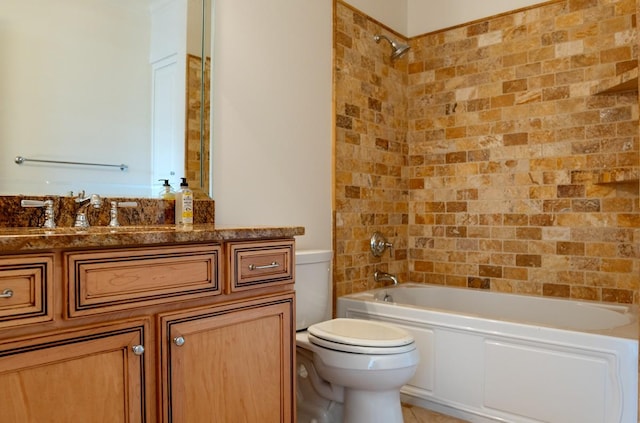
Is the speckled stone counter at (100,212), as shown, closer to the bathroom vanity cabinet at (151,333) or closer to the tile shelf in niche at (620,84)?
the bathroom vanity cabinet at (151,333)

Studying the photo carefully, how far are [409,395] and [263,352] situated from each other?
138cm

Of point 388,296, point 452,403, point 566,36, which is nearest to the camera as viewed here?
point 452,403

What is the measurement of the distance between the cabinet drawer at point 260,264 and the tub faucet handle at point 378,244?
149cm

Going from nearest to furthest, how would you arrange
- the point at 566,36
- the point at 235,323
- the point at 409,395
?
the point at 235,323
the point at 409,395
the point at 566,36

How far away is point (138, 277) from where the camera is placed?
3.96 feet

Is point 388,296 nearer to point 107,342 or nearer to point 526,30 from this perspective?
point 526,30

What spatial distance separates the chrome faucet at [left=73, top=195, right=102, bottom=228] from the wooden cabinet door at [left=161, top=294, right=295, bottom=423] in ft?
1.98

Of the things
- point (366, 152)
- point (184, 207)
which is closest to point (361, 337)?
point (184, 207)

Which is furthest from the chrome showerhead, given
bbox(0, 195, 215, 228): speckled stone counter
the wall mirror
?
bbox(0, 195, 215, 228): speckled stone counter

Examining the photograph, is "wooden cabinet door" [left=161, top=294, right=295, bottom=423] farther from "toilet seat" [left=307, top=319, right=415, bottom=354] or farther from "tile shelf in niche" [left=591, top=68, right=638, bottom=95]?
"tile shelf in niche" [left=591, top=68, right=638, bottom=95]

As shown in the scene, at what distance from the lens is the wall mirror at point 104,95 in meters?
1.58

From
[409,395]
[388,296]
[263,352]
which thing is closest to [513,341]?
[409,395]

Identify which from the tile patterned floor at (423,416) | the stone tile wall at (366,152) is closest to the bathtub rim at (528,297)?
the stone tile wall at (366,152)

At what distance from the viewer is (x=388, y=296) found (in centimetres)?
304
